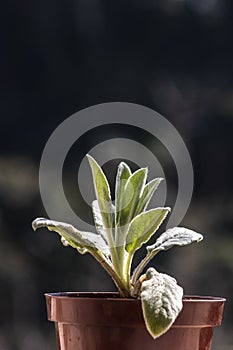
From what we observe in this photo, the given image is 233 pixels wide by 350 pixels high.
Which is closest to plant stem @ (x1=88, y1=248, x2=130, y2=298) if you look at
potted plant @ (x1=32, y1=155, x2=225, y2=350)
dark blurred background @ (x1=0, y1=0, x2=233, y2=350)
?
potted plant @ (x1=32, y1=155, x2=225, y2=350)

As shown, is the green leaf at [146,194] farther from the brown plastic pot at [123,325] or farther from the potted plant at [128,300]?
the brown plastic pot at [123,325]

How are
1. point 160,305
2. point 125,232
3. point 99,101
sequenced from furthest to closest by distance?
point 99,101, point 125,232, point 160,305

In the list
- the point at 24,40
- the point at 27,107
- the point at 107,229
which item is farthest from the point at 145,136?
the point at 107,229

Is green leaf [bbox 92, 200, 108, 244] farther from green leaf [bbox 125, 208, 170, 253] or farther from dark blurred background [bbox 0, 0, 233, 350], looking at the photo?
dark blurred background [bbox 0, 0, 233, 350]

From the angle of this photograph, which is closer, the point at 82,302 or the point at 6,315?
the point at 82,302

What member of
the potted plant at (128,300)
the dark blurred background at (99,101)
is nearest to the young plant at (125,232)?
the potted plant at (128,300)

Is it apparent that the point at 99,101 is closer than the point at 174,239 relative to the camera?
No

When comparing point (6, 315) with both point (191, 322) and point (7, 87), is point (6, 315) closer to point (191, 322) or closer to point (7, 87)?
point (7, 87)

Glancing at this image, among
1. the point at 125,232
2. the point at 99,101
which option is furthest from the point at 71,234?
the point at 99,101

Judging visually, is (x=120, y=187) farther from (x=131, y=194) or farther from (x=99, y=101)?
(x=99, y=101)
